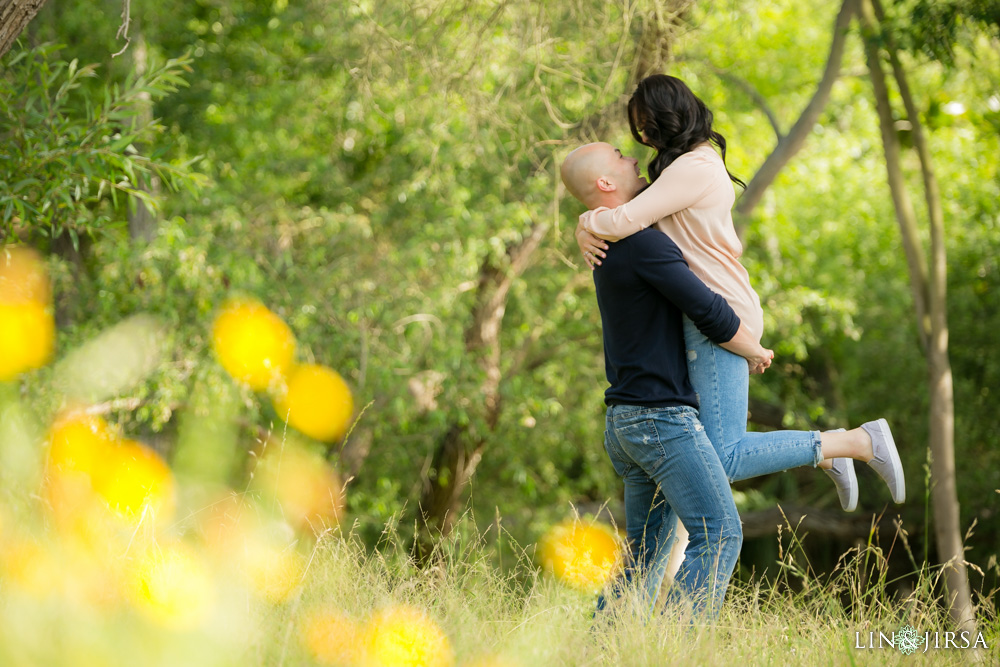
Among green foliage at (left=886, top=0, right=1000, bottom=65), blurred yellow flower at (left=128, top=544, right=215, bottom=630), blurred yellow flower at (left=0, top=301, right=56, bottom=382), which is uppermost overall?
green foliage at (left=886, top=0, right=1000, bottom=65)

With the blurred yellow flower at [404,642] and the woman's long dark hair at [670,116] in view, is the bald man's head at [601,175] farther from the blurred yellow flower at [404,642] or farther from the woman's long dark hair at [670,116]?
the blurred yellow flower at [404,642]

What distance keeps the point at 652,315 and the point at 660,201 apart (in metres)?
0.34

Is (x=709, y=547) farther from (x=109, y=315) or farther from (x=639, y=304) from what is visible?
(x=109, y=315)

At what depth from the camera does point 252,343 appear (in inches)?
221

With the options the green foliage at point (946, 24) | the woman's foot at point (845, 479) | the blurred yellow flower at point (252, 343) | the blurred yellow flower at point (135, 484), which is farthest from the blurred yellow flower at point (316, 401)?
the green foliage at point (946, 24)

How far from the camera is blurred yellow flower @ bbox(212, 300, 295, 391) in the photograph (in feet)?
17.8

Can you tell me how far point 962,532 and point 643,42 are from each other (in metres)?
5.80

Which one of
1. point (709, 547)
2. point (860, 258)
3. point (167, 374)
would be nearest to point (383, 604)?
point (709, 547)

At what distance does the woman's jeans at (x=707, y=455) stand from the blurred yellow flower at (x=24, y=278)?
3.55m

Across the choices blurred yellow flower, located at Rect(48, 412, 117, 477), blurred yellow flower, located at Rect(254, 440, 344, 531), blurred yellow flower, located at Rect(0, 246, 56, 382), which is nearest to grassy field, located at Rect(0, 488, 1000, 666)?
blurred yellow flower, located at Rect(48, 412, 117, 477)

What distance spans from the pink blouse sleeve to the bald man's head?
0.14m

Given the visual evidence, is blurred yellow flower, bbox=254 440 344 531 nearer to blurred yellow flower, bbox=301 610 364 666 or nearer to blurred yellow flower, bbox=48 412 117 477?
blurred yellow flower, bbox=48 412 117 477

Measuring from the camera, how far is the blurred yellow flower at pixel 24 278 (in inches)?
179

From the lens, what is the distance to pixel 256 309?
5574 millimetres
